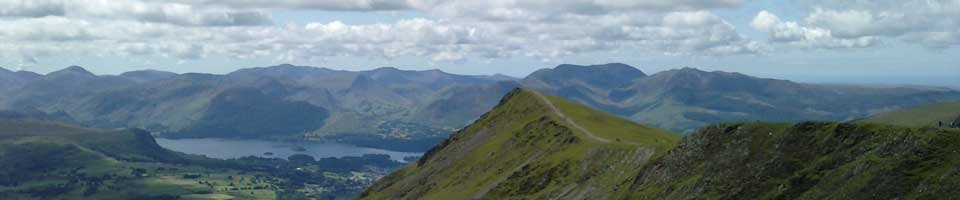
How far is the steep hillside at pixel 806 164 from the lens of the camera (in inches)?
2542

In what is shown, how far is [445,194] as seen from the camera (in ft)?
545

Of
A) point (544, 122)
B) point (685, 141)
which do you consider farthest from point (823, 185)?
point (544, 122)

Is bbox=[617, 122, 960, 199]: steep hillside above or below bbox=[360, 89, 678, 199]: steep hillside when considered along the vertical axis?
above

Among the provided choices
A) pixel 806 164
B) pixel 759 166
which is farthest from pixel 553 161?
pixel 806 164

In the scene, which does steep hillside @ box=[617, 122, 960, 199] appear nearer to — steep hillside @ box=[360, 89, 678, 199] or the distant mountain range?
the distant mountain range

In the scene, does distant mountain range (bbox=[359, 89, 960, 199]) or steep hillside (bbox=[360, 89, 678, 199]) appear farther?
steep hillside (bbox=[360, 89, 678, 199])

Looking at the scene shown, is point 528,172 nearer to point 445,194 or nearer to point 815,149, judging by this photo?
point 445,194

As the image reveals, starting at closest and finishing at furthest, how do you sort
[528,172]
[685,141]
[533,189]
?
[685,141]
[533,189]
[528,172]

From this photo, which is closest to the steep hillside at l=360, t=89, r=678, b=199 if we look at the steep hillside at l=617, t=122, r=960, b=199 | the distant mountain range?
the distant mountain range

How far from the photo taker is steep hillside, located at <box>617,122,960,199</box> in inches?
2542

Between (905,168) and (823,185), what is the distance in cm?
683

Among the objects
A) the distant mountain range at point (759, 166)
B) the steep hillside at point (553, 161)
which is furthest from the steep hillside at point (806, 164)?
the steep hillside at point (553, 161)

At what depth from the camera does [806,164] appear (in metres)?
75.8

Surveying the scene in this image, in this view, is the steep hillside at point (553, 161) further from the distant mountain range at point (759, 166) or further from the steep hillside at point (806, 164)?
the steep hillside at point (806, 164)
